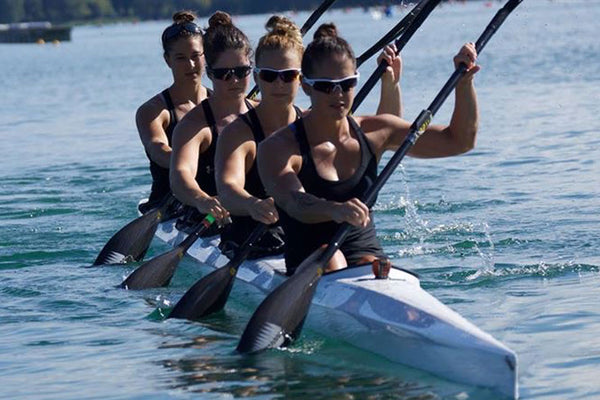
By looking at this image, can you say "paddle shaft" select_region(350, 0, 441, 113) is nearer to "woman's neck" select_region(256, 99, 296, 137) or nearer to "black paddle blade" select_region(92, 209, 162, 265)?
"woman's neck" select_region(256, 99, 296, 137)

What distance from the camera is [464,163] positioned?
17.3m

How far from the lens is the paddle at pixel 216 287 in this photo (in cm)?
925

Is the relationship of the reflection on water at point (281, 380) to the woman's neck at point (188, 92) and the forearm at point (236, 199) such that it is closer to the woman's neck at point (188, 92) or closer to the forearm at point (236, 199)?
the forearm at point (236, 199)

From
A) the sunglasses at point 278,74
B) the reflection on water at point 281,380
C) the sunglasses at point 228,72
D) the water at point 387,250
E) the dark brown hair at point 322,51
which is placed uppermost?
the dark brown hair at point 322,51

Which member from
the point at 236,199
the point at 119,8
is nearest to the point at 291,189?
the point at 236,199

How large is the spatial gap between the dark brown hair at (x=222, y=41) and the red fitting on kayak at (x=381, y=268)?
8.12ft

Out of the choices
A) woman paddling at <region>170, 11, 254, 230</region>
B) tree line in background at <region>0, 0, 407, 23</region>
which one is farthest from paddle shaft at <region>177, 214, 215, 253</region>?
tree line in background at <region>0, 0, 407, 23</region>

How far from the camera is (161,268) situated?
34.2 feet

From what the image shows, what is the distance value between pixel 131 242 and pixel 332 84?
400 cm

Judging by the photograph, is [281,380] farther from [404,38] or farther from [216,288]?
[404,38]

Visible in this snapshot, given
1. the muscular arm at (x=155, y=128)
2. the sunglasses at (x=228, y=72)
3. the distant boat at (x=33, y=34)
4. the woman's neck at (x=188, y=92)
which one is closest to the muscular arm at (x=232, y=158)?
the sunglasses at (x=228, y=72)

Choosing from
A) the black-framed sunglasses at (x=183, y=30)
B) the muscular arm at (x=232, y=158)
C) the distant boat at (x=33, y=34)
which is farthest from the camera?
the distant boat at (x=33, y=34)

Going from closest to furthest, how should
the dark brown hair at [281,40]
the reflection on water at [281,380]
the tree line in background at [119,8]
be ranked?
the reflection on water at [281,380]
the dark brown hair at [281,40]
the tree line in background at [119,8]

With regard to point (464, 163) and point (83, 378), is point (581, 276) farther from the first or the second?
point (464, 163)
